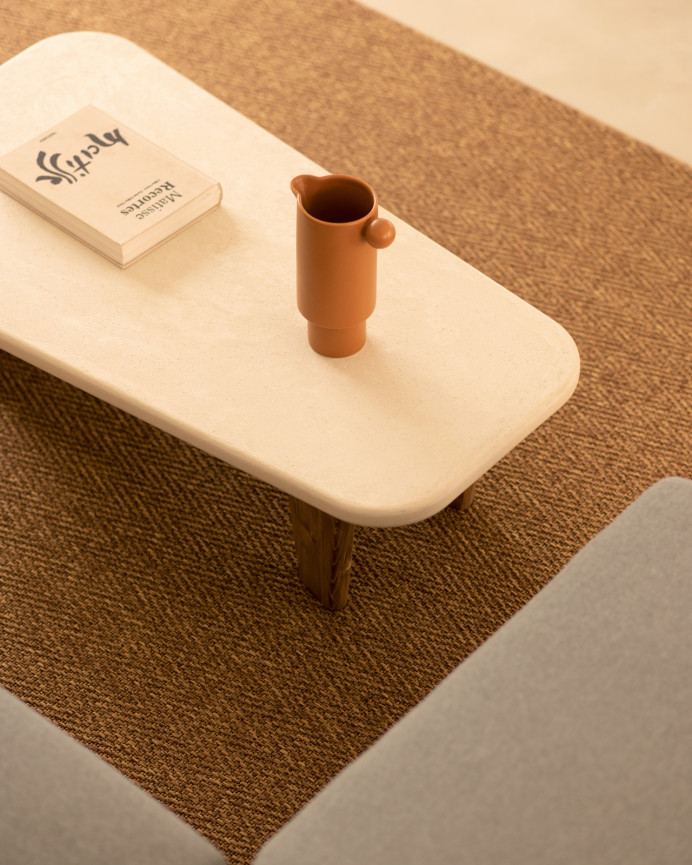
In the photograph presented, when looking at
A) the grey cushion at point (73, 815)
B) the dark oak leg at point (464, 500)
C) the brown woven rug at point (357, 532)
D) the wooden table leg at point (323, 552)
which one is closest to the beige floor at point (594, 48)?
the brown woven rug at point (357, 532)

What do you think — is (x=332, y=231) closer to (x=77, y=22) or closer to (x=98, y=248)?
(x=98, y=248)

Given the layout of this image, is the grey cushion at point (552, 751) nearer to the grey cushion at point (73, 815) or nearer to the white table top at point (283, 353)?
the grey cushion at point (73, 815)

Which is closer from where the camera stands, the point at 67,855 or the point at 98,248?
the point at 67,855

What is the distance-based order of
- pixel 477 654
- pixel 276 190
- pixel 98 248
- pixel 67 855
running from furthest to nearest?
1. pixel 276 190
2. pixel 98 248
3. pixel 477 654
4. pixel 67 855

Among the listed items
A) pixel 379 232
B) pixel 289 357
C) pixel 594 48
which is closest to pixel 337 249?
pixel 379 232

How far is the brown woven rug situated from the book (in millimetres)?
164

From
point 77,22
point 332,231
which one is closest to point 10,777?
point 332,231

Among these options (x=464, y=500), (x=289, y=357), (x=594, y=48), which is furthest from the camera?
(x=594, y=48)

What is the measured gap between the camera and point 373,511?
1.31 meters

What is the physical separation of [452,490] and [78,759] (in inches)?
21.8

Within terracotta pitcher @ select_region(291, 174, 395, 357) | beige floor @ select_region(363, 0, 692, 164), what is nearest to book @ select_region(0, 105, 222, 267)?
terracotta pitcher @ select_region(291, 174, 395, 357)

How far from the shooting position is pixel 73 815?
1064mm

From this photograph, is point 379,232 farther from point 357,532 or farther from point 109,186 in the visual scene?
point 357,532

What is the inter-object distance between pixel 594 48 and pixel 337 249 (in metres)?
1.85
